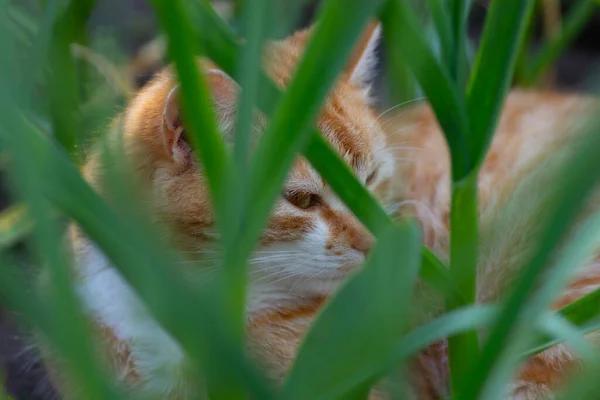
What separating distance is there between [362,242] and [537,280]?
438 millimetres

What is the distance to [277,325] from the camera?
81cm

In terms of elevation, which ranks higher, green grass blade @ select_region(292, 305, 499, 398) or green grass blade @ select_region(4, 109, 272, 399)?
green grass blade @ select_region(4, 109, 272, 399)

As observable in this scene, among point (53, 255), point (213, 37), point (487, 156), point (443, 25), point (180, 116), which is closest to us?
point (53, 255)

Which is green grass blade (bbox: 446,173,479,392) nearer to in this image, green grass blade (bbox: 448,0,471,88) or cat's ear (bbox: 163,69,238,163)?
green grass blade (bbox: 448,0,471,88)

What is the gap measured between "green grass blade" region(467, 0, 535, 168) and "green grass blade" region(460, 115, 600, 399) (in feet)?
0.55

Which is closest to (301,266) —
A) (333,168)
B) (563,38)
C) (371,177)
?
(371,177)

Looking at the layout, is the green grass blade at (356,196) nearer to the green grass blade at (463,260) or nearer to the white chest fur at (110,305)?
the green grass blade at (463,260)

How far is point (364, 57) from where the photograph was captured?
0.95m

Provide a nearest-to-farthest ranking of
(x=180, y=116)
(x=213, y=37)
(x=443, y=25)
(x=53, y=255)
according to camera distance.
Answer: (x=53, y=255)
(x=213, y=37)
(x=443, y=25)
(x=180, y=116)

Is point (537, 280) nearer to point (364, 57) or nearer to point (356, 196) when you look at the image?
point (356, 196)

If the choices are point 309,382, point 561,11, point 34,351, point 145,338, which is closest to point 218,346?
point 309,382

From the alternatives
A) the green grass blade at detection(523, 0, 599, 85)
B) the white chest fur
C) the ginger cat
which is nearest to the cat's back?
the ginger cat

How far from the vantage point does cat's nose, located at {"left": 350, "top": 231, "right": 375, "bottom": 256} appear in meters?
0.79

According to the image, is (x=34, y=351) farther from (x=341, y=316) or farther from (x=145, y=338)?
(x=341, y=316)
